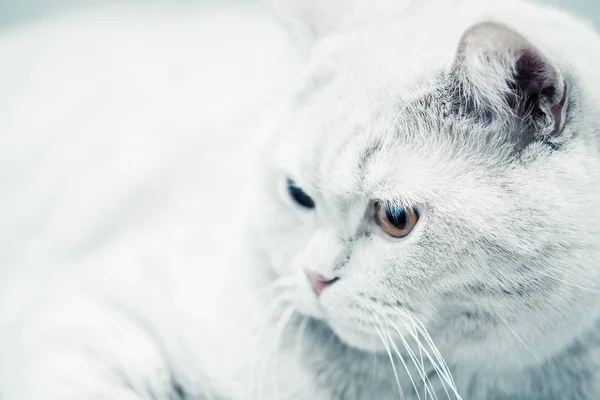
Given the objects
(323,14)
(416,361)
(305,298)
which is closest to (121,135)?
(323,14)

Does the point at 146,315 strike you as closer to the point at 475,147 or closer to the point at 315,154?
the point at 315,154

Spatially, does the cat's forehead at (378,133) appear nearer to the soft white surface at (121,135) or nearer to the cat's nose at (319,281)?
the cat's nose at (319,281)

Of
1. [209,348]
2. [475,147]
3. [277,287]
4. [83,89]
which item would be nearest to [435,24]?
[475,147]

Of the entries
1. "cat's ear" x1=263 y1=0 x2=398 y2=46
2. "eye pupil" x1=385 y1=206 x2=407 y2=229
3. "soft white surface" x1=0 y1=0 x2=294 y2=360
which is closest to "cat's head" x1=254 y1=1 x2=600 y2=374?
"eye pupil" x1=385 y1=206 x2=407 y2=229

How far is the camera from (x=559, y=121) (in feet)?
1.92

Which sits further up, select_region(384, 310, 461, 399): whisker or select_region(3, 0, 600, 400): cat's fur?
select_region(3, 0, 600, 400): cat's fur

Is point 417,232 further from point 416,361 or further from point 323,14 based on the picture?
point 323,14

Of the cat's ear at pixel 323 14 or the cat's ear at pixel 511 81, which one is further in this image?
the cat's ear at pixel 323 14

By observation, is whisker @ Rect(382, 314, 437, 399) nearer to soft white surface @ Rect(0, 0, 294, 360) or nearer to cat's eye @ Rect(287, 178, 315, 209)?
cat's eye @ Rect(287, 178, 315, 209)

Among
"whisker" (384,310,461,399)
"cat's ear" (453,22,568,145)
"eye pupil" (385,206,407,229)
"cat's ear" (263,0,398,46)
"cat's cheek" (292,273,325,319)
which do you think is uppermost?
"cat's ear" (263,0,398,46)

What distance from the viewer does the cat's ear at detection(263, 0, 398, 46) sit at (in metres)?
0.83

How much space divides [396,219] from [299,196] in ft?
0.49

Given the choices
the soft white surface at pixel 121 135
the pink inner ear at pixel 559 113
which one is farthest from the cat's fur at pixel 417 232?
the soft white surface at pixel 121 135

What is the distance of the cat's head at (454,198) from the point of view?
0.59m
